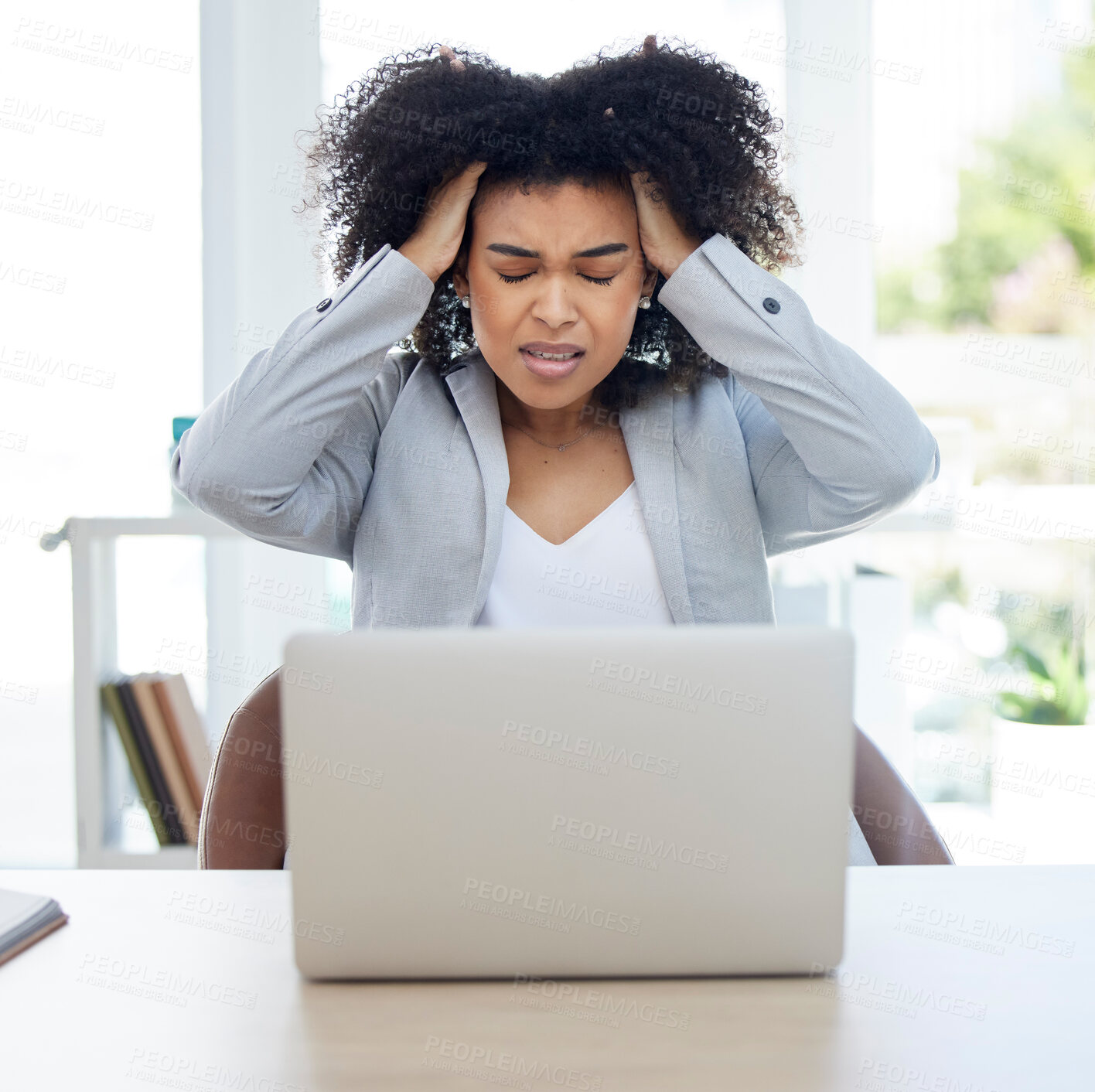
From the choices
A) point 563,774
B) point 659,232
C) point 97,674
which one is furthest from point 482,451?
point 97,674

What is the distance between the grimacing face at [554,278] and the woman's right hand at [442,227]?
0.03 metres

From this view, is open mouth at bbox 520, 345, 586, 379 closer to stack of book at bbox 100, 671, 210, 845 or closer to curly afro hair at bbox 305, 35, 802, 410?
curly afro hair at bbox 305, 35, 802, 410

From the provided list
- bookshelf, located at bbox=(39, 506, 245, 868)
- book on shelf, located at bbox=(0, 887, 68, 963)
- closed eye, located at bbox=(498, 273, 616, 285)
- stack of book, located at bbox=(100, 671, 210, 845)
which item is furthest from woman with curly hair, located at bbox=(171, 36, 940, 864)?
stack of book, located at bbox=(100, 671, 210, 845)

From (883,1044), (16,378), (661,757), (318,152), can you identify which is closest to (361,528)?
(318,152)

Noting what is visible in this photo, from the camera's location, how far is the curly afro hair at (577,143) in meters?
1.40

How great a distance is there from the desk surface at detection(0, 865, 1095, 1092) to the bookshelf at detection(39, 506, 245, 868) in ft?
4.46

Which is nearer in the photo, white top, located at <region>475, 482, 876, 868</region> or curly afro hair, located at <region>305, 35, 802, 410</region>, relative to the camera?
curly afro hair, located at <region>305, 35, 802, 410</region>

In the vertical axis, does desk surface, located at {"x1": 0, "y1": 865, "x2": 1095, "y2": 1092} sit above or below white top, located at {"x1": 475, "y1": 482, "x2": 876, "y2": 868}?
below

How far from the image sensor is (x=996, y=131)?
2539 mm

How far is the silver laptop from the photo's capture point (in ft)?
2.48

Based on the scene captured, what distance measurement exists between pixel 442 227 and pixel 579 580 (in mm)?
525

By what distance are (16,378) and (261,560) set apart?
0.72 metres

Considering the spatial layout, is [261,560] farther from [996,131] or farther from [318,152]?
[996,131]

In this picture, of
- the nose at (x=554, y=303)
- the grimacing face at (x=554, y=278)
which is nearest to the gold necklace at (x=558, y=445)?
the grimacing face at (x=554, y=278)
